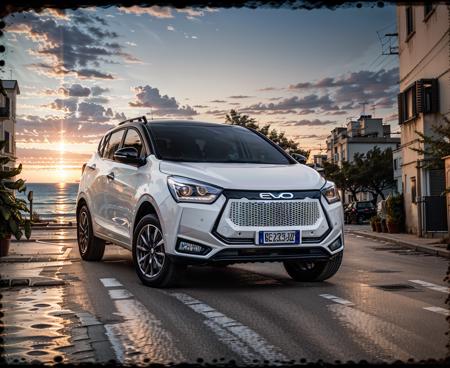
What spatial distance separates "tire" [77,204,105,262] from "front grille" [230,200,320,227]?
13.4 ft

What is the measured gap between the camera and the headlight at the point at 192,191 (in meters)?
6.97

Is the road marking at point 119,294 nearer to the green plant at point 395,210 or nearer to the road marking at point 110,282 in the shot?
the road marking at point 110,282

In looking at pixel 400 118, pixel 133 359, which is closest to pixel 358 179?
pixel 400 118

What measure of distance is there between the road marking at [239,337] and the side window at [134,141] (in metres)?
2.95

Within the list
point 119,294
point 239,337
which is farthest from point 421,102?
point 239,337

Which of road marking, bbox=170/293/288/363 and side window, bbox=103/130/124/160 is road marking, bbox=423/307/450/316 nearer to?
road marking, bbox=170/293/288/363

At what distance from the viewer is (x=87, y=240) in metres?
10.7

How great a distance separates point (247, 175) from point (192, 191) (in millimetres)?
636

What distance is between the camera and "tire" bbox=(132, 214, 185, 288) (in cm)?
735

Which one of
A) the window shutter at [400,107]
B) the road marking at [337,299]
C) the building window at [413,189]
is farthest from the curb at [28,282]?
the window shutter at [400,107]

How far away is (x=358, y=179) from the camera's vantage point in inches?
2810

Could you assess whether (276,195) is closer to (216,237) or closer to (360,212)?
(216,237)

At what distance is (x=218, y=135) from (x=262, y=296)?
250 centimetres

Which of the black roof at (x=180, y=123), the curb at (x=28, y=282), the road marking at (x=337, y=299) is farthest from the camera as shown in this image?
the black roof at (x=180, y=123)
